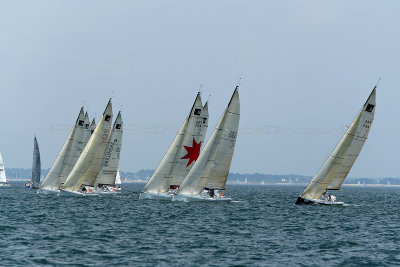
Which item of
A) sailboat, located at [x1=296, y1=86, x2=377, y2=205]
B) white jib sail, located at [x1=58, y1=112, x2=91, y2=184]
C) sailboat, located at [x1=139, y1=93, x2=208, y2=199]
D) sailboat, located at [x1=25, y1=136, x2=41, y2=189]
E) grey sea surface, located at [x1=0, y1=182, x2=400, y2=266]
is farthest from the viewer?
sailboat, located at [x1=25, y1=136, x2=41, y2=189]

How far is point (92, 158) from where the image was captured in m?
74.0

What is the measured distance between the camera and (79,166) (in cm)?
7219

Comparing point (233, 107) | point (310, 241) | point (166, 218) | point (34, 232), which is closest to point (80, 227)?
point (34, 232)

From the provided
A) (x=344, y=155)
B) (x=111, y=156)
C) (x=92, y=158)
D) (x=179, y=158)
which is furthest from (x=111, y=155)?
(x=344, y=155)

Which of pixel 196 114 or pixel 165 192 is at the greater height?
pixel 196 114

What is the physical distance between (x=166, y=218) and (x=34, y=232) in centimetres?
1290

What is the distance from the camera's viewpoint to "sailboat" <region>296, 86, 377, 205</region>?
59094 mm

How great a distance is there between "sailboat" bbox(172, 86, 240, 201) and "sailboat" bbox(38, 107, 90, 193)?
21940mm

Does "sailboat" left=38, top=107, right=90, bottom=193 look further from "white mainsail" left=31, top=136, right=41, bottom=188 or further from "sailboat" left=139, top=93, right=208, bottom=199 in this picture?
"white mainsail" left=31, top=136, right=41, bottom=188

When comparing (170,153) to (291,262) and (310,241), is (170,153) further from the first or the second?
(291,262)

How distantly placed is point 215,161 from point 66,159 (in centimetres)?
2487

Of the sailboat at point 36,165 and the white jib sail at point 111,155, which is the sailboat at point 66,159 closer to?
the white jib sail at point 111,155

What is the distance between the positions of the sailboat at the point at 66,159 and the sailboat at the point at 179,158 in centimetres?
1495

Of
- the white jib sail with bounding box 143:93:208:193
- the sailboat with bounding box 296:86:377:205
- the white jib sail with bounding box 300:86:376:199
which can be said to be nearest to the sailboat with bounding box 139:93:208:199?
the white jib sail with bounding box 143:93:208:193
